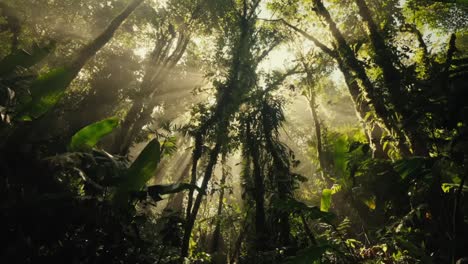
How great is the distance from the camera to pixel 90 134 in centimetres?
490

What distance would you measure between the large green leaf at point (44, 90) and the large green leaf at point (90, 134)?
2.21 feet

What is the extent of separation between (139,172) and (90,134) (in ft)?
3.22

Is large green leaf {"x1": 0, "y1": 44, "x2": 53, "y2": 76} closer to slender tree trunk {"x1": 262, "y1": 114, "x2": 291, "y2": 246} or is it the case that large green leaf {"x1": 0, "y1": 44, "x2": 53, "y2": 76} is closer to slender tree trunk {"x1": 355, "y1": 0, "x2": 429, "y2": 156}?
slender tree trunk {"x1": 355, "y1": 0, "x2": 429, "y2": 156}

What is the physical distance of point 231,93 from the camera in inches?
446

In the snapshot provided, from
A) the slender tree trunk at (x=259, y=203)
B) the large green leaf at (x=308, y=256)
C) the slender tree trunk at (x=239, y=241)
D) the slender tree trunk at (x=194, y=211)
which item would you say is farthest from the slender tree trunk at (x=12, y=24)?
the large green leaf at (x=308, y=256)

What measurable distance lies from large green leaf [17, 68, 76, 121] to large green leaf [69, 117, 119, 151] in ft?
2.21

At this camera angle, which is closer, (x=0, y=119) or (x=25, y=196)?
(x=25, y=196)

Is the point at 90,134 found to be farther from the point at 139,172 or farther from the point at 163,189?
the point at 163,189

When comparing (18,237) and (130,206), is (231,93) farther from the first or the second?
(18,237)

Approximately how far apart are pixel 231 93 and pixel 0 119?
773 centimetres

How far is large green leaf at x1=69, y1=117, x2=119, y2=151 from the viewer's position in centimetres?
483

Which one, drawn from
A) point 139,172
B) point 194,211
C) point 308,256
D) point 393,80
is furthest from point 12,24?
point 308,256

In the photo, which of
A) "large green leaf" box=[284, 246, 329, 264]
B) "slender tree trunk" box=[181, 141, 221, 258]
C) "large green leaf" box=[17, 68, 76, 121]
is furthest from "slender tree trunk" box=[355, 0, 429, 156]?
"large green leaf" box=[17, 68, 76, 121]

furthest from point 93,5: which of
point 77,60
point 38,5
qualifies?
point 77,60
